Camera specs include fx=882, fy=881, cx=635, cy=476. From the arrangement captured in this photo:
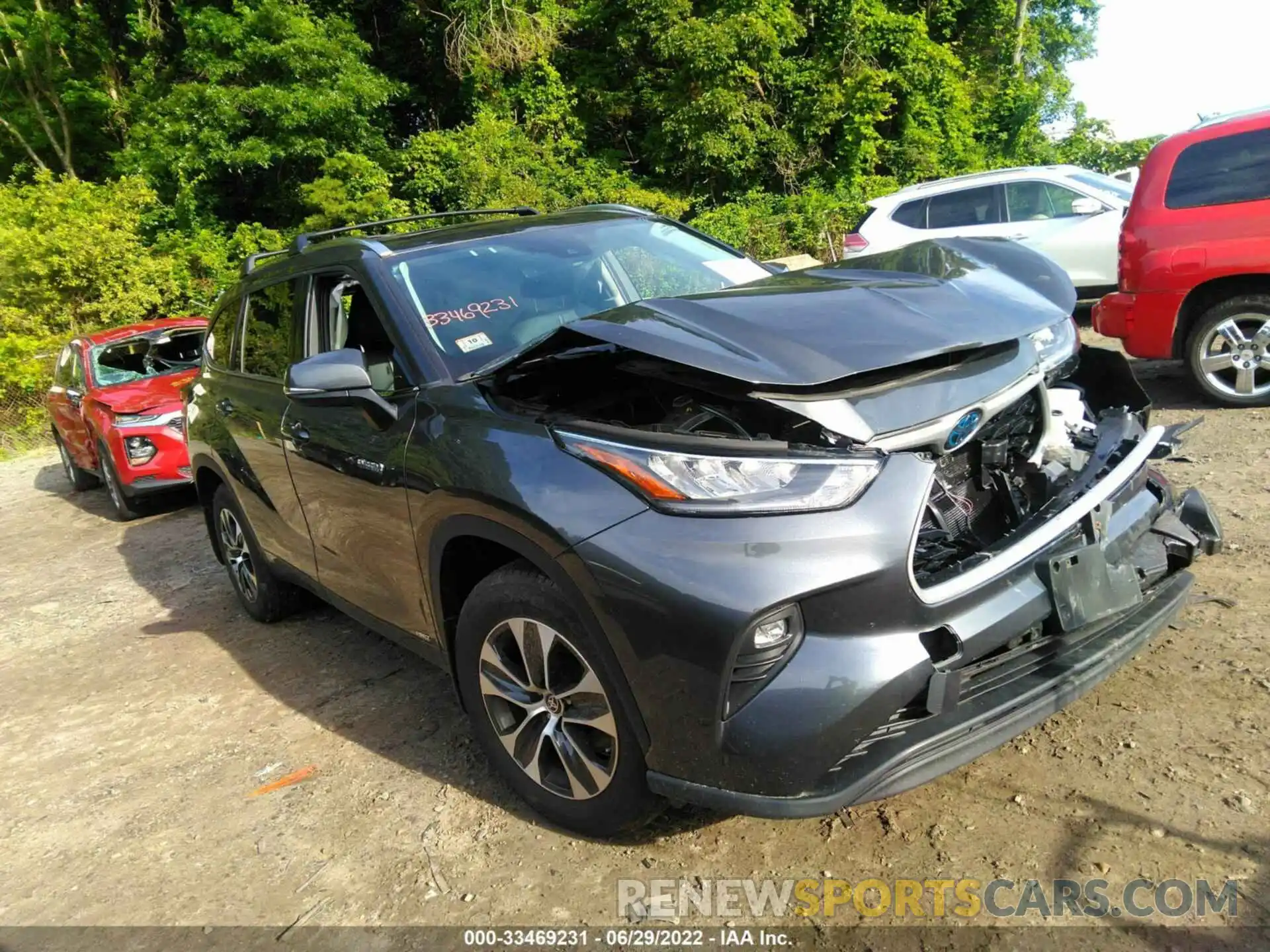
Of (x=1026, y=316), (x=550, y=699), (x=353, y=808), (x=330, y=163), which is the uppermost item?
(x=330, y=163)

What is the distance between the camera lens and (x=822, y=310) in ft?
8.43

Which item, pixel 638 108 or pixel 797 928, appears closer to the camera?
pixel 797 928

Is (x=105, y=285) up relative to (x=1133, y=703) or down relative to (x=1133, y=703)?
up

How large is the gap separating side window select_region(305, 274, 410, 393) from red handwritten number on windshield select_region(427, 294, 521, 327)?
0.18 m

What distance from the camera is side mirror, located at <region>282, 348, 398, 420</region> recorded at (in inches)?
113

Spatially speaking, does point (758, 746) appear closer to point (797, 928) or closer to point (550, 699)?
point (797, 928)

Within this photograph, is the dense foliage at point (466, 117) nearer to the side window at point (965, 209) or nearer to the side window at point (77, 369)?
the side window at point (77, 369)

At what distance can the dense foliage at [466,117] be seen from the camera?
15977 millimetres

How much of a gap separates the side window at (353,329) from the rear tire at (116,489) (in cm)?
513

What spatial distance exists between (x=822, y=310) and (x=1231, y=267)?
14.2 ft

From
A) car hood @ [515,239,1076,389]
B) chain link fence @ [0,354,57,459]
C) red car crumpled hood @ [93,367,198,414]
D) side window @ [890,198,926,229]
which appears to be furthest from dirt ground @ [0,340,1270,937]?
chain link fence @ [0,354,57,459]

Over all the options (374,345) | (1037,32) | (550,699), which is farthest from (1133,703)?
(1037,32)

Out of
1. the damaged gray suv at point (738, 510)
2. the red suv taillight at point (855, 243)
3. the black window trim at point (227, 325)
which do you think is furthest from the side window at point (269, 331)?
the red suv taillight at point (855, 243)

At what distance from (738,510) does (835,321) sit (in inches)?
29.5
